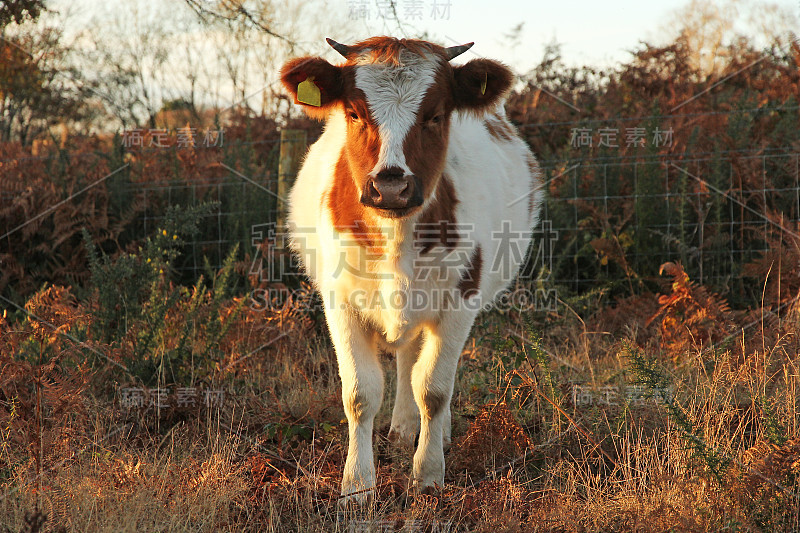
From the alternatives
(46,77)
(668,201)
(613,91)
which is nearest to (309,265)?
(668,201)

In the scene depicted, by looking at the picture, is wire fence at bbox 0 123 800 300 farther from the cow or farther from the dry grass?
the cow

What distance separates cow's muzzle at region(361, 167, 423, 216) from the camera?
140 inches

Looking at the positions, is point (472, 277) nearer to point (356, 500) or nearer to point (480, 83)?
point (480, 83)

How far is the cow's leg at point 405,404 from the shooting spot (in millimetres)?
4723

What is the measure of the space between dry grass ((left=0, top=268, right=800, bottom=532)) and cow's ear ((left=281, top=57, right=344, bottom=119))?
1.77 metres

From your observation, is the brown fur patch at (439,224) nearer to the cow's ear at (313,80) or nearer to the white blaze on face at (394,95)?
the white blaze on face at (394,95)

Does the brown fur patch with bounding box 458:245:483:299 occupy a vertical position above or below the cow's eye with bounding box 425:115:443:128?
below

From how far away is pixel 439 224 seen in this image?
160 inches

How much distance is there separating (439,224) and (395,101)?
0.71m

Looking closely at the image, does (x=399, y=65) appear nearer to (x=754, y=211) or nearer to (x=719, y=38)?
(x=754, y=211)

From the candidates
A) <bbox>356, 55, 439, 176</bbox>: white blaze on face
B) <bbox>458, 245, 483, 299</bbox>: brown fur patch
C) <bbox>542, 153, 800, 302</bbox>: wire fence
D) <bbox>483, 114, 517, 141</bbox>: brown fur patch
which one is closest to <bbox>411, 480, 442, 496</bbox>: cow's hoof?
<bbox>458, 245, 483, 299</bbox>: brown fur patch

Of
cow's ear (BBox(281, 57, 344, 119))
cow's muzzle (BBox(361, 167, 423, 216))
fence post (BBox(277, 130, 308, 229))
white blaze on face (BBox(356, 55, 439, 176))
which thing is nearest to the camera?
cow's muzzle (BBox(361, 167, 423, 216))

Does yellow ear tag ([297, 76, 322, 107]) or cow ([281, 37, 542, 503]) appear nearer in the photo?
cow ([281, 37, 542, 503])

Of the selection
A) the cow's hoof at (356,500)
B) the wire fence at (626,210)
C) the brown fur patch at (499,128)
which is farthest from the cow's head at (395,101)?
the wire fence at (626,210)
